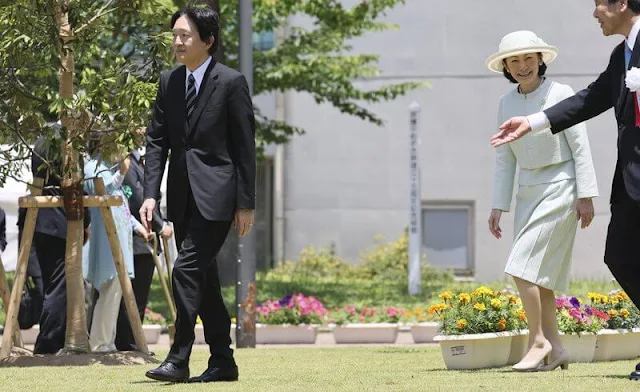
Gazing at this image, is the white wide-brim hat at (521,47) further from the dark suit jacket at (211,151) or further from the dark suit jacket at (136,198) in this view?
the dark suit jacket at (136,198)

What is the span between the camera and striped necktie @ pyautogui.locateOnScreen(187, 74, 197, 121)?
7793 millimetres

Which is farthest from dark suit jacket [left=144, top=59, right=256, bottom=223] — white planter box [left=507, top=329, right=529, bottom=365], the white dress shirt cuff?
white planter box [left=507, top=329, right=529, bottom=365]

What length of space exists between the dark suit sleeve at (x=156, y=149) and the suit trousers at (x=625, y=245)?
2.45 meters

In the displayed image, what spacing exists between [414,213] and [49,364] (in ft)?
39.9

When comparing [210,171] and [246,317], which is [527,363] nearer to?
[210,171]

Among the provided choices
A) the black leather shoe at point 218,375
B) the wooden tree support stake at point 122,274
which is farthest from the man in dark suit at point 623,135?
the wooden tree support stake at point 122,274

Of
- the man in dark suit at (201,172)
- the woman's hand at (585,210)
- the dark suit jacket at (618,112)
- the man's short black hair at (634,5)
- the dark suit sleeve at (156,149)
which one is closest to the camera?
the dark suit jacket at (618,112)

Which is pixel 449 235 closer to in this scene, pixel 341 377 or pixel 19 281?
pixel 19 281

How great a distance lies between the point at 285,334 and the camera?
15102 millimetres

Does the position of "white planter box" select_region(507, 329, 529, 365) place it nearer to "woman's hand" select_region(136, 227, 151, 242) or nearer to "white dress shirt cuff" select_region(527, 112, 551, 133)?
"white dress shirt cuff" select_region(527, 112, 551, 133)

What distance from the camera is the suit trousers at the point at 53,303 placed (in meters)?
10.8

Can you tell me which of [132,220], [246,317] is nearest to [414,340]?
[246,317]

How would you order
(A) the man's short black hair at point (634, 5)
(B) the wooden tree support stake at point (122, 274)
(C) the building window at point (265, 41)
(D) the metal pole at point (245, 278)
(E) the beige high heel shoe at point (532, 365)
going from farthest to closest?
(C) the building window at point (265, 41)
(D) the metal pole at point (245, 278)
(B) the wooden tree support stake at point (122, 274)
(E) the beige high heel shoe at point (532, 365)
(A) the man's short black hair at point (634, 5)

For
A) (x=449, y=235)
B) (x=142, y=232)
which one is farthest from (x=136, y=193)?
(x=449, y=235)
